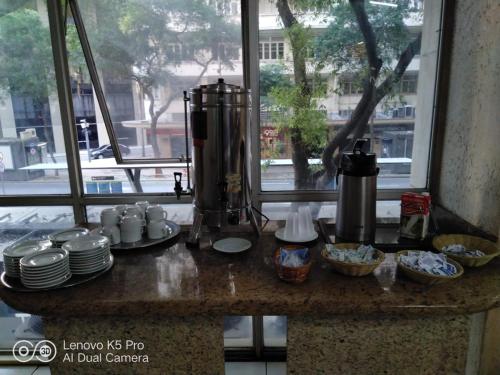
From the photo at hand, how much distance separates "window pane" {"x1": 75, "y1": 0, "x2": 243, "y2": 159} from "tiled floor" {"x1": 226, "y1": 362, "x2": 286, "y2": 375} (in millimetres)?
1353

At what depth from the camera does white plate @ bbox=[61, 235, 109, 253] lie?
3.67 feet

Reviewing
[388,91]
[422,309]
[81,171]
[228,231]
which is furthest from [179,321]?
[388,91]

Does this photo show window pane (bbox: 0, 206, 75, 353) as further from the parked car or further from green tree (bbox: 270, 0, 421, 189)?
green tree (bbox: 270, 0, 421, 189)

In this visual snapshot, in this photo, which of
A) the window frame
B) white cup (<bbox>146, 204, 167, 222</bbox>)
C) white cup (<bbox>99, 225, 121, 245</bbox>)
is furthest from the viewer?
the window frame

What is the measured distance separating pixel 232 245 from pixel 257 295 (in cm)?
38

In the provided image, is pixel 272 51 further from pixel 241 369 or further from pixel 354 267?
pixel 241 369

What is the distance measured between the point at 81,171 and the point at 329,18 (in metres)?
1.53

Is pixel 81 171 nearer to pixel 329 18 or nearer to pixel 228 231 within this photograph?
pixel 228 231

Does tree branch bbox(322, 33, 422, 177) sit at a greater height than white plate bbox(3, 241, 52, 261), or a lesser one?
greater

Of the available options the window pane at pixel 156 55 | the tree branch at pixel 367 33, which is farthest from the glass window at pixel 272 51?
the tree branch at pixel 367 33

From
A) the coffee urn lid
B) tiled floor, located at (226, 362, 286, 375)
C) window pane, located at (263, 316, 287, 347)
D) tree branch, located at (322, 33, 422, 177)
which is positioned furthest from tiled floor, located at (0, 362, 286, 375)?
the coffee urn lid

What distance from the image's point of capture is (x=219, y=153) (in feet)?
4.49

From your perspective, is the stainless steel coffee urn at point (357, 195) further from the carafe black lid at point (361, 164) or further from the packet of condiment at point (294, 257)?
the packet of condiment at point (294, 257)

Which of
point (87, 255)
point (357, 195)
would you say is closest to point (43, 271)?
point (87, 255)
